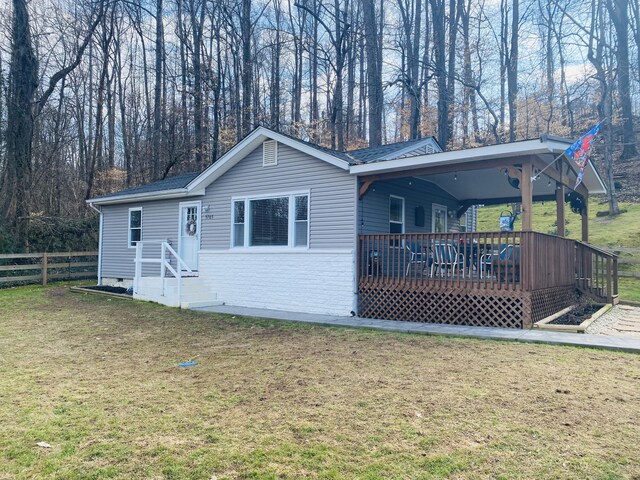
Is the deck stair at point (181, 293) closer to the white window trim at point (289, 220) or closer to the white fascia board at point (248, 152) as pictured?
the white window trim at point (289, 220)

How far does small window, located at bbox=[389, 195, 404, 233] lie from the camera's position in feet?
35.1

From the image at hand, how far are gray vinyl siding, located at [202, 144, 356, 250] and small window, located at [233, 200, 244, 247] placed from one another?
0.57ft

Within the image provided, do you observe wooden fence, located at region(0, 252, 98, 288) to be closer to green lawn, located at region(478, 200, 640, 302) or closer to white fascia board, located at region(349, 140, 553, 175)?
white fascia board, located at region(349, 140, 553, 175)

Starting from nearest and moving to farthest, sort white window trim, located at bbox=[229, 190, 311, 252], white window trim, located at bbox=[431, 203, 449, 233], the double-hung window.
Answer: white window trim, located at bbox=[229, 190, 311, 252] < the double-hung window < white window trim, located at bbox=[431, 203, 449, 233]

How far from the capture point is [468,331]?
7.43 m

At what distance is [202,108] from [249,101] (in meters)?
2.35

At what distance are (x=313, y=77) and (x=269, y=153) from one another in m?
15.1

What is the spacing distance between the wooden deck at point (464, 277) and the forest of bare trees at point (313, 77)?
1292 cm

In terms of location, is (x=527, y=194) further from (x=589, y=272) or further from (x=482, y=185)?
(x=589, y=272)

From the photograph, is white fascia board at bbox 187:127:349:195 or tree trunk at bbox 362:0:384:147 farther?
tree trunk at bbox 362:0:384:147

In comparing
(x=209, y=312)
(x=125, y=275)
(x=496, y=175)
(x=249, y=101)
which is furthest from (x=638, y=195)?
(x=125, y=275)

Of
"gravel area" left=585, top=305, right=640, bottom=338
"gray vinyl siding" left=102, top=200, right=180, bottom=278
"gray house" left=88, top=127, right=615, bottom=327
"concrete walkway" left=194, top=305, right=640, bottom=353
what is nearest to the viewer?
"concrete walkway" left=194, top=305, right=640, bottom=353

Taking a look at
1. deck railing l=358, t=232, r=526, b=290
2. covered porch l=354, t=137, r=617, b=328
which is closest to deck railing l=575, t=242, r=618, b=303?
covered porch l=354, t=137, r=617, b=328

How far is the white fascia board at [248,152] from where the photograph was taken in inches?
372
